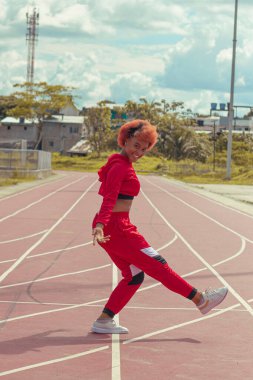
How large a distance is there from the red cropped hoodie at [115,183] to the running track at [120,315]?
3.52ft

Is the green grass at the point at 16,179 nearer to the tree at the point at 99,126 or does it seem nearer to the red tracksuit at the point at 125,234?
the red tracksuit at the point at 125,234

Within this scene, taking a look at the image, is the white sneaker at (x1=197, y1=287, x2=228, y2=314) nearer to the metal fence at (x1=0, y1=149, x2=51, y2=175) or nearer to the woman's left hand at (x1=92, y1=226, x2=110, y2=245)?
the woman's left hand at (x1=92, y1=226, x2=110, y2=245)

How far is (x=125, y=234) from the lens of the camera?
22.9 ft

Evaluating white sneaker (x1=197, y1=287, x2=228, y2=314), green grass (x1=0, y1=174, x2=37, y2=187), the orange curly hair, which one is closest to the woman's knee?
white sneaker (x1=197, y1=287, x2=228, y2=314)

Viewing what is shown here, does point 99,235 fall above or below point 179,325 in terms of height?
above

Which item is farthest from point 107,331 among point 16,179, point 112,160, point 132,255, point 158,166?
point 158,166

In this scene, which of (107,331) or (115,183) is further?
(107,331)

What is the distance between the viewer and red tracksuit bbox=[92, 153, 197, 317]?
6.83 m

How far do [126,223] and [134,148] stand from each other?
2.04 ft

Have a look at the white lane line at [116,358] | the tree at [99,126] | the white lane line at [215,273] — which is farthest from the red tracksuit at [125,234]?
the tree at [99,126]

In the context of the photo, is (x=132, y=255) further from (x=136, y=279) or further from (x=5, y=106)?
(x=5, y=106)

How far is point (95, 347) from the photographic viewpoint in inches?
263

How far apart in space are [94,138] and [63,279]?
104571 mm

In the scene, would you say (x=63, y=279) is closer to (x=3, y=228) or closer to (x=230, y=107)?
(x=3, y=228)
